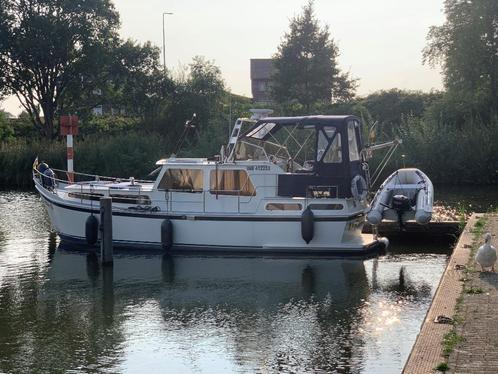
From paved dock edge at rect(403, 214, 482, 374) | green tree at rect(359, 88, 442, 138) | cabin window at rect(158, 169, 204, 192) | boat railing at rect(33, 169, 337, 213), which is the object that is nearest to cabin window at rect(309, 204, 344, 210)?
boat railing at rect(33, 169, 337, 213)

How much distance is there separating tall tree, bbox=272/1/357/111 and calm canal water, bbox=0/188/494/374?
36.0 meters

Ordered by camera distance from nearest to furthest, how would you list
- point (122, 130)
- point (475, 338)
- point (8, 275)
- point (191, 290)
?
point (475, 338), point (191, 290), point (8, 275), point (122, 130)

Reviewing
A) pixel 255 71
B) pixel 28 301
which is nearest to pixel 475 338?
pixel 28 301

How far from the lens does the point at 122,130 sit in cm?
5416

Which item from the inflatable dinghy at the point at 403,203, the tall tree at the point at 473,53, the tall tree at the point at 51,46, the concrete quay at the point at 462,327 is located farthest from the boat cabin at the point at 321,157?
the tall tree at the point at 51,46

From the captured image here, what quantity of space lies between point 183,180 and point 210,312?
6.65 m

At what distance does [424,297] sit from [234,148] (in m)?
7.37

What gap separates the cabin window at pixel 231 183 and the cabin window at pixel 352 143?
290 cm

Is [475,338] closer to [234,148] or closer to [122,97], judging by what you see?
[234,148]

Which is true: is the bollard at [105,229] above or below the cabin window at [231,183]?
below

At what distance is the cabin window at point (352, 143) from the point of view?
21.4 meters

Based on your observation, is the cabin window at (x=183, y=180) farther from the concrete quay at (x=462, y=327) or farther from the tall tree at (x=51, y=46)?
the tall tree at (x=51, y=46)

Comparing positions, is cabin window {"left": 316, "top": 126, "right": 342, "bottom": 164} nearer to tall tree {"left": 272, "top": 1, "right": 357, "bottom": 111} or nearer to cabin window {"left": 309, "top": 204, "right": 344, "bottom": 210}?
cabin window {"left": 309, "top": 204, "right": 344, "bottom": 210}

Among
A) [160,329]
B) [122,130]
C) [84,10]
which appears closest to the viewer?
[160,329]
